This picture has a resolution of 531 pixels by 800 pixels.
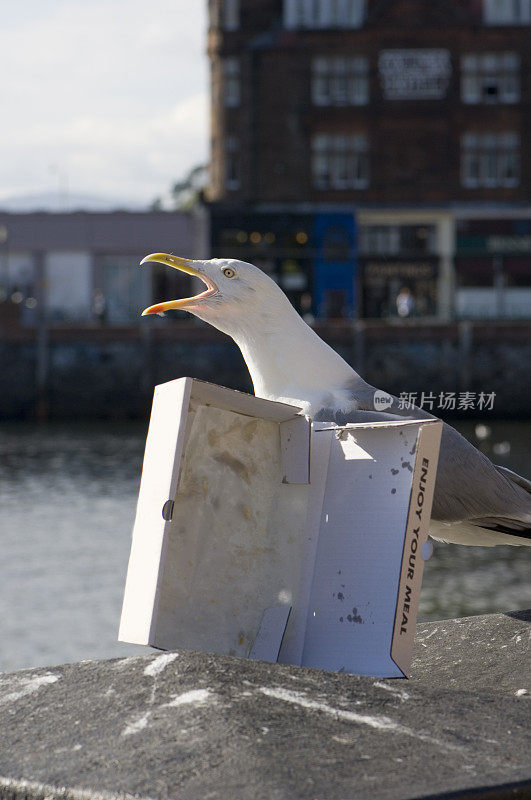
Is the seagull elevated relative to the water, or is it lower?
elevated

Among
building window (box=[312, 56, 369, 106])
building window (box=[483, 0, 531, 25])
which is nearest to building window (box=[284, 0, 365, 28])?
building window (box=[312, 56, 369, 106])

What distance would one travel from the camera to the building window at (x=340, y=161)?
156ft

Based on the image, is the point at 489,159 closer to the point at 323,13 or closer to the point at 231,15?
the point at 323,13

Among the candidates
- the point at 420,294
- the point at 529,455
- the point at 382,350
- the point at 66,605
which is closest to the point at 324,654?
the point at 66,605

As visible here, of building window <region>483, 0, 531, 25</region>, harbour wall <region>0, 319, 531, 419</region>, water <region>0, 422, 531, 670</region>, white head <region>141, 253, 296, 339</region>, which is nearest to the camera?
white head <region>141, 253, 296, 339</region>

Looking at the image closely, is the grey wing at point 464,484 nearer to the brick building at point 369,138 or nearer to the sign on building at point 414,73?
the brick building at point 369,138

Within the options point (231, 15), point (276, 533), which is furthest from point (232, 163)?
point (276, 533)

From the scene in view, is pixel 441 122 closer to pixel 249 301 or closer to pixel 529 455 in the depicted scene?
pixel 529 455

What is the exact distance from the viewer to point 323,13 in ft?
158

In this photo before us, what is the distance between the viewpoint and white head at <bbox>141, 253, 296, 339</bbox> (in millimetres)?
4746

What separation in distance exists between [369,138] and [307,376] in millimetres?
44446

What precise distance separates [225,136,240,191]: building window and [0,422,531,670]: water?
15.5m

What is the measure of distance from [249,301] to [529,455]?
1114 inches

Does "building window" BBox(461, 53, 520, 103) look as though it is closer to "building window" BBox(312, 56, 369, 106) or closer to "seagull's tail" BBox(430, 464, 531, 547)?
"building window" BBox(312, 56, 369, 106)
